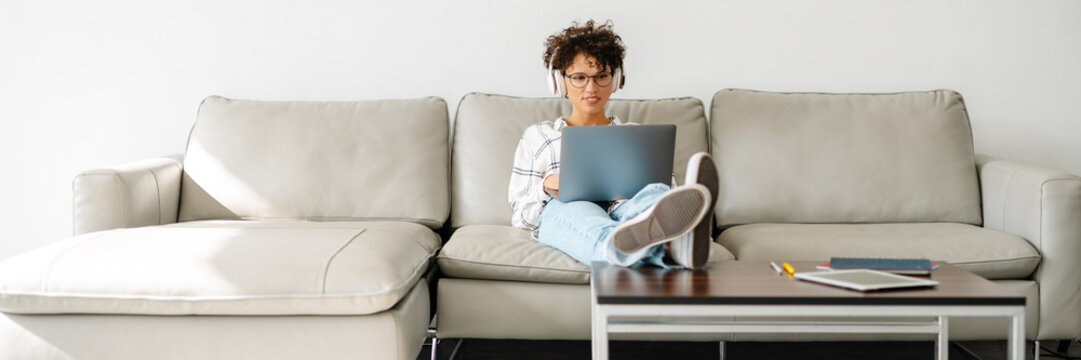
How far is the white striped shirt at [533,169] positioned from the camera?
90.3 inches

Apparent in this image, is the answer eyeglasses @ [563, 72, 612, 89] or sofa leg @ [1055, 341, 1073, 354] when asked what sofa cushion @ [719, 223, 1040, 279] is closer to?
sofa leg @ [1055, 341, 1073, 354]

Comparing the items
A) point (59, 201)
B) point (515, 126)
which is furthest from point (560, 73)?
point (59, 201)


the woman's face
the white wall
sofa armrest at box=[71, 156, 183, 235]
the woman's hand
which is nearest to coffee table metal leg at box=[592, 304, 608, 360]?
the woman's hand

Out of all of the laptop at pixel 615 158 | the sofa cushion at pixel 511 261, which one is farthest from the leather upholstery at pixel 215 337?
the laptop at pixel 615 158

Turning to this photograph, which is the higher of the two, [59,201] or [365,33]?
[365,33]

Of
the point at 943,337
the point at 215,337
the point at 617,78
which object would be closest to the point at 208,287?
the point at 215,337

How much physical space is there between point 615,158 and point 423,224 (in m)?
0.84

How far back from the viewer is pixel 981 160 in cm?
261

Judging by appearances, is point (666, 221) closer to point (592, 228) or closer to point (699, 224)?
point (699, 224)

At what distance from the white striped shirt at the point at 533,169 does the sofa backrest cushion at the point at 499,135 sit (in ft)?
0.41

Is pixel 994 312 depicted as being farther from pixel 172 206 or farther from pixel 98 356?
pixel 172 206

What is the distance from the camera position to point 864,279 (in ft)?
4.63

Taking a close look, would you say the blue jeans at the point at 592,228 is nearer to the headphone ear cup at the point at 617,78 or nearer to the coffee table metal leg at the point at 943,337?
the headphone ear cup at the point at 617,78

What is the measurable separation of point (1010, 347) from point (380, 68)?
2.23 metres
